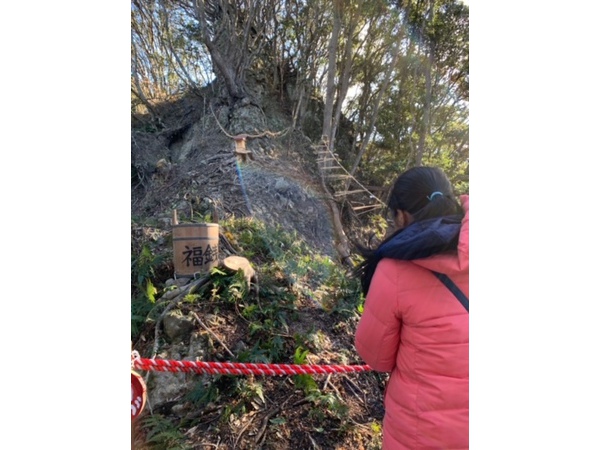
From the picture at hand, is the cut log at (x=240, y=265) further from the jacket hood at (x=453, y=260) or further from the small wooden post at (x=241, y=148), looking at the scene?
the jacket hood at (x=453, y=260)

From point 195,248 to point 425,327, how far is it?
0.91 metres

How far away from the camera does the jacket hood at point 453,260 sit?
0.90 m

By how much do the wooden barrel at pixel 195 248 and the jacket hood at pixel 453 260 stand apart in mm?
829

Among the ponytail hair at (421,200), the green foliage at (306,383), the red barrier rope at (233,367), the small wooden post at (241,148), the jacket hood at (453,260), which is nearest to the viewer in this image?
the jacket hood at (453,260)

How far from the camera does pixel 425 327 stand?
0.95 metres

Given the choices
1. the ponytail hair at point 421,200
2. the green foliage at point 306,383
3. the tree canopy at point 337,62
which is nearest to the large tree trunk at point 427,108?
the tree canopy at point 337,62

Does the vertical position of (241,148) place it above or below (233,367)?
above

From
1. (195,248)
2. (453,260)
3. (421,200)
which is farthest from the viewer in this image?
(195,248)

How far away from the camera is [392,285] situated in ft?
3.13

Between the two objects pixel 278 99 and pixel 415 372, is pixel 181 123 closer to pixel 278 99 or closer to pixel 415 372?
pixel 278 99

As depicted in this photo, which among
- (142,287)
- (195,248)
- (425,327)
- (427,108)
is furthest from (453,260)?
(142,287)

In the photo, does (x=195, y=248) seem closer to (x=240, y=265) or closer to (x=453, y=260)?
(x=240, y=265)

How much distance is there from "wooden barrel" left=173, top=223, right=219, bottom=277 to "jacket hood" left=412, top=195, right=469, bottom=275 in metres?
0.83

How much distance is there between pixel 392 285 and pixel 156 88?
1.22m
